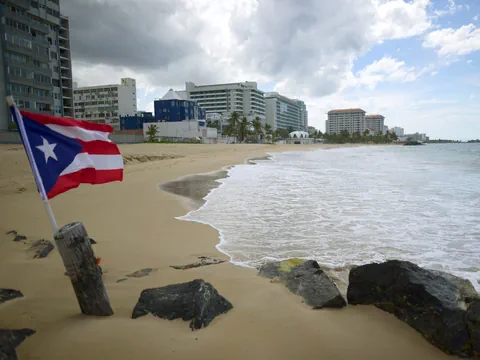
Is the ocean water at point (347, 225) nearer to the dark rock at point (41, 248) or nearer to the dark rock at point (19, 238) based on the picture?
the dark rock at point (41, 248)

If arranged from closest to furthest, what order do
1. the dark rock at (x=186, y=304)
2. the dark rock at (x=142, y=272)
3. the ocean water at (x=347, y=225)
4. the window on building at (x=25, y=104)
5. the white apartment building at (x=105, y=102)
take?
the dark rock at (x=186, y=304)
the dark rock at (x=142, y=272)
the ocean water at (x=347, y=225)
the window on building at (x=25, y=104)
the white apartment building at (x=105, y=102)

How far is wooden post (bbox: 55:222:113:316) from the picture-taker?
3020 mm

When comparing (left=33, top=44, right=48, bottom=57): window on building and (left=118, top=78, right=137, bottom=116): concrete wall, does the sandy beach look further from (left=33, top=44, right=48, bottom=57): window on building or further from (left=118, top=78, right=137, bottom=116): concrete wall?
(left=118, top=78, right=137, bottom=116): concrete wall

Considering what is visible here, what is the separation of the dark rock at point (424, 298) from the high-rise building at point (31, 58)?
48477mm

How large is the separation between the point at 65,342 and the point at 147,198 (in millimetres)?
8868

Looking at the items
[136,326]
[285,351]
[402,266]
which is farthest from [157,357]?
[402,266]

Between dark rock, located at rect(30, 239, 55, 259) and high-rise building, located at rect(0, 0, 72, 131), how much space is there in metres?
43.7

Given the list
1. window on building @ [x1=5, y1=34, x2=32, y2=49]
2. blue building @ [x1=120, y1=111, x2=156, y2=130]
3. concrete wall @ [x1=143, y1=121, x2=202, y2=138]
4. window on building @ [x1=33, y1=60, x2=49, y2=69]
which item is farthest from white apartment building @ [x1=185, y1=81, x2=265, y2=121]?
window on building @ [x1=5, y1=34, x2=32, y2=49]

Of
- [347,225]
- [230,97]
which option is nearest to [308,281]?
[347,225]

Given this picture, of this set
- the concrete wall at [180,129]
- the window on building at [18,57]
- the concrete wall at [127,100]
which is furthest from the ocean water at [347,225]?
the concrete wall at [127,100]

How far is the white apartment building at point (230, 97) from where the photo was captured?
152 metres

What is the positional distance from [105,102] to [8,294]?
130 meters

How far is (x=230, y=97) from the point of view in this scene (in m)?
153

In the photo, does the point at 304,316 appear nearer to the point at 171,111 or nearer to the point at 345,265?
the point at 345,265
